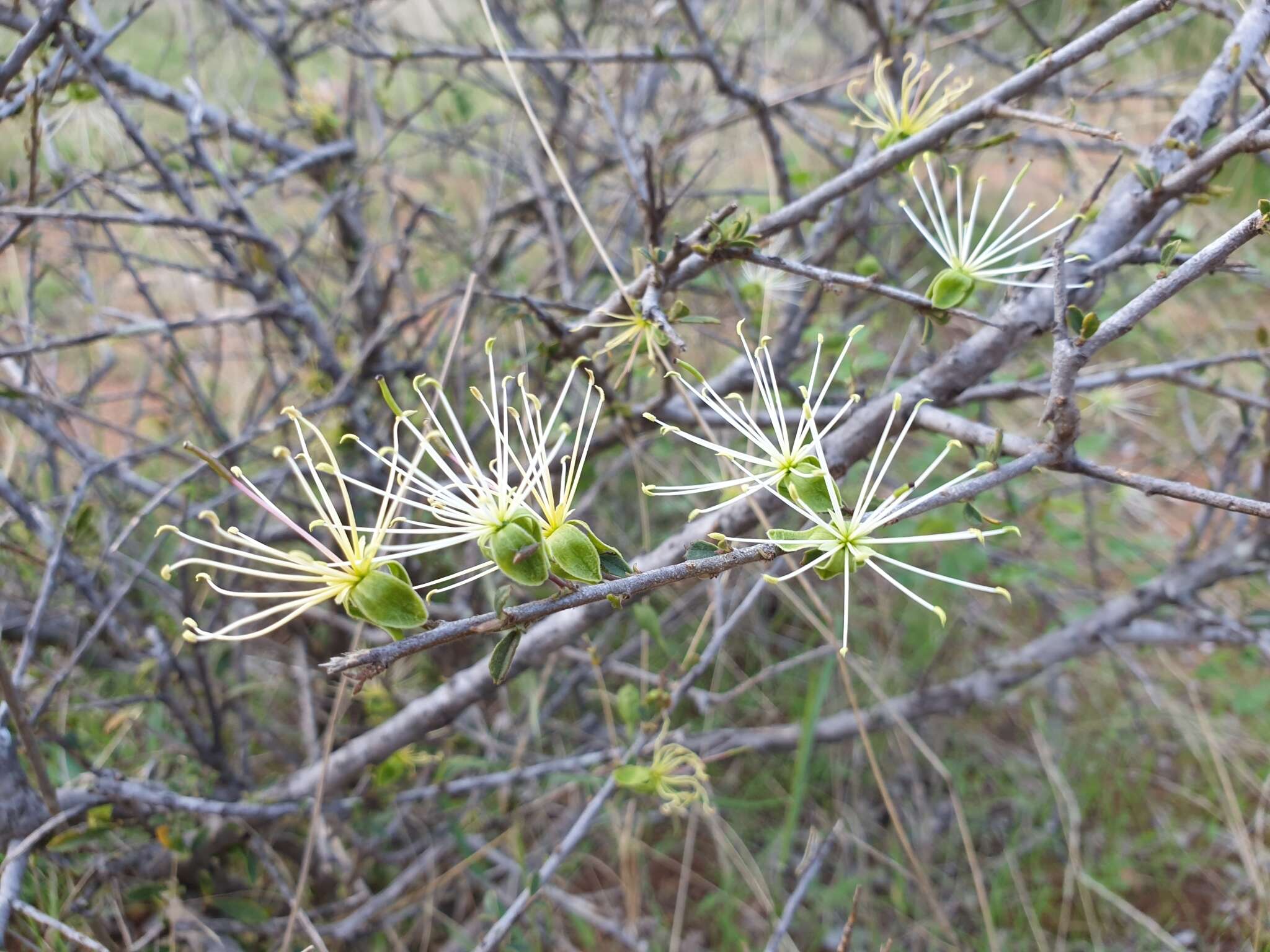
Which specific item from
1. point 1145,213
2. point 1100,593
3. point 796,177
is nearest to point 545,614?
point 1145,213

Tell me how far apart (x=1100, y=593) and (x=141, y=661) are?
1.96 meters

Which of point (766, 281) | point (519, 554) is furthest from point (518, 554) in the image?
point (766, 281)

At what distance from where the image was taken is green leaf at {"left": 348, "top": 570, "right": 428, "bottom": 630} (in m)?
0.59

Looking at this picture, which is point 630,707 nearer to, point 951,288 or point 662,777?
point 662,777

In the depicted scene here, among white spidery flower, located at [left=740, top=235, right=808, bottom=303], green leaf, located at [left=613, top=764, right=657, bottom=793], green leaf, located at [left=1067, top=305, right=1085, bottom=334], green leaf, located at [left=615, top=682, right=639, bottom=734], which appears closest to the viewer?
green leaf, located at [left=1067, top=305, right=1085, bottom=334]

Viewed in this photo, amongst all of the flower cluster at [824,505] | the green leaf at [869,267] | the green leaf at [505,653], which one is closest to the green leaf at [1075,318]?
the flower cluster at [824,505]

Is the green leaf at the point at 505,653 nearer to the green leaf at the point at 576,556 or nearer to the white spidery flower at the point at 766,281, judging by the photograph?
the green leaf at the point at 576,556

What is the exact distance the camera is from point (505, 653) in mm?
604

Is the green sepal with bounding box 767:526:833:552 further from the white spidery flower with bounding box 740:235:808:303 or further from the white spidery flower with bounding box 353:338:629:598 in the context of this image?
the white spidery flower with bounding box 740:235:808:303

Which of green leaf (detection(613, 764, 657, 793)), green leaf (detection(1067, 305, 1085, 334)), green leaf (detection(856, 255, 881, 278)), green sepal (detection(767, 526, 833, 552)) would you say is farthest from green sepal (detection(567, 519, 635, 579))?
green leaf (detection(856, 255, 881, 278))

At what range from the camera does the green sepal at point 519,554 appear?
1.94 ft

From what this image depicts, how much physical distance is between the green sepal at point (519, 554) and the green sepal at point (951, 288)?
0.47 m

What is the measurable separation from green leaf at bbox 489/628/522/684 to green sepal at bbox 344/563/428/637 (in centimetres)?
6

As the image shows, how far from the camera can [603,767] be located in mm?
1326
